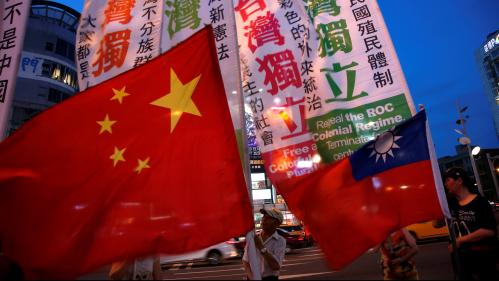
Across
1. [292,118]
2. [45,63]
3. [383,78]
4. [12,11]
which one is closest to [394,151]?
[383,78]

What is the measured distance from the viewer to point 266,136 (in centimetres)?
528

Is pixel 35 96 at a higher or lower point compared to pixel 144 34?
higher

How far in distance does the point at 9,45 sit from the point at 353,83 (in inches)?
209

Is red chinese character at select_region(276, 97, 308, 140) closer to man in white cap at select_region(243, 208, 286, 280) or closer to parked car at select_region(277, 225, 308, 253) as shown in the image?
man in white cap at select_region(243, 208, 286, 280)

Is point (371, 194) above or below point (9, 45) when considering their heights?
below

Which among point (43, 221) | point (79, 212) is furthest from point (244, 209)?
point (43, 221)

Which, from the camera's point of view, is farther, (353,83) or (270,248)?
(353,83)

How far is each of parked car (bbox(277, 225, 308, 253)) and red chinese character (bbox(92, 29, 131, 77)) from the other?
46.3 feet

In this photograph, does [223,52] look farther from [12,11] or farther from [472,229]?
[472,229]

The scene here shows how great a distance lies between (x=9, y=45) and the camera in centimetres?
525

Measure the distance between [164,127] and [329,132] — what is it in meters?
2.54

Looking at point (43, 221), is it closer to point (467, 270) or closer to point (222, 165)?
point (222, 165)

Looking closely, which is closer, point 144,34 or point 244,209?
point 244,209

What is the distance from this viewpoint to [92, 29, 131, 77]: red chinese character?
5617 millimetres
